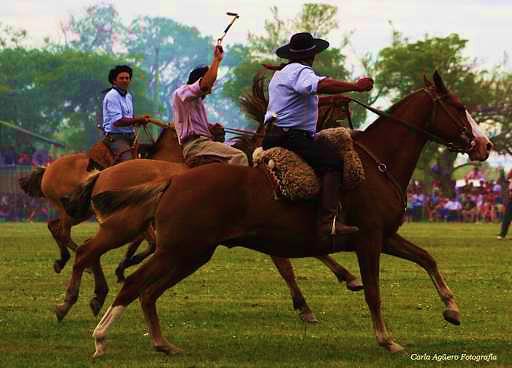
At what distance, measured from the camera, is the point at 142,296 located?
38.2ft

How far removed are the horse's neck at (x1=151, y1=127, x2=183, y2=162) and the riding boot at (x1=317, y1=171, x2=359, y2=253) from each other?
11.5 feet

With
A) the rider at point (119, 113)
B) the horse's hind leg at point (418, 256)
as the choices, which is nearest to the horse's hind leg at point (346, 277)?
the horse's hind leg at point (418, 256)

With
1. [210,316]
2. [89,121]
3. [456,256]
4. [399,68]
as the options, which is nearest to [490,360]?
[210,316]

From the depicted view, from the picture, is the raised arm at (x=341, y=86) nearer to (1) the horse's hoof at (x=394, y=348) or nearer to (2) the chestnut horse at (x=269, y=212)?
(2) the chestnut horse at (x=269, y=212)

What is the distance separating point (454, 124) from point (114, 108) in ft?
17.8

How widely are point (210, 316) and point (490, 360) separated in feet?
14.0

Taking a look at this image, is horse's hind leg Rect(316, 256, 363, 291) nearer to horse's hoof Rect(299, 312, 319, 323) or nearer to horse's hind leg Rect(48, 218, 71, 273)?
horse's hoof Rect(299, 312, 319, 323)

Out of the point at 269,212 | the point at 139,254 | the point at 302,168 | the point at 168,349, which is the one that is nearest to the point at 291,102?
the point at 302,168

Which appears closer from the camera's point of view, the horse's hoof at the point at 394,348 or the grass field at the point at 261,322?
the grass field at the point at 261,322

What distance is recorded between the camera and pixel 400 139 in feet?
41.2

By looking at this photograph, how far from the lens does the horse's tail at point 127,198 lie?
38.3 ft

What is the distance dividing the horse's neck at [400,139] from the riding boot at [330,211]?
92 cm

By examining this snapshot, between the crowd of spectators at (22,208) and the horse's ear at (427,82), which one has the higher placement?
the horse's ear at (427,82)

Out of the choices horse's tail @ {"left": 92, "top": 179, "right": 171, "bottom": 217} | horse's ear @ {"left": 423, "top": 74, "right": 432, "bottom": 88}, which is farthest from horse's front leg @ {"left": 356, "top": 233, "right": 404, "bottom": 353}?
horse's tail @ {"left": 92, "top": 179, "right": 171, "bottom": 217}
